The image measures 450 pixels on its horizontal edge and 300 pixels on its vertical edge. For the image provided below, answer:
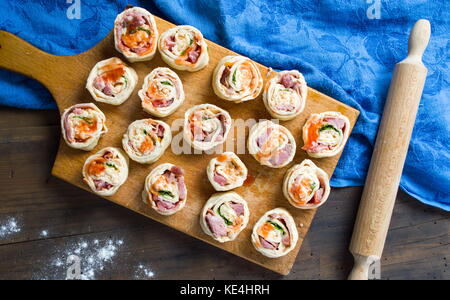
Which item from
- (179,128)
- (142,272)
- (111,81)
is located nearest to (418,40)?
(179,128)

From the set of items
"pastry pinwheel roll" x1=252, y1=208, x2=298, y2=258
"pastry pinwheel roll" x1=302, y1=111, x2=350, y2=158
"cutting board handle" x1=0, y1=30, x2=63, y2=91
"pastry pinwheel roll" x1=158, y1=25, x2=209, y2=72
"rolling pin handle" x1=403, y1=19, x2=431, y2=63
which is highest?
"rolling pin handle" x1=403, y1=19, x2=431, y2=63

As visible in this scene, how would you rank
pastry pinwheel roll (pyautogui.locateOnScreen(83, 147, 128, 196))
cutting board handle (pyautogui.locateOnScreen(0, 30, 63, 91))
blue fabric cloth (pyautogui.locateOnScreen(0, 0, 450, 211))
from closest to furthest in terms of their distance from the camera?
pastry pinwheel roll (pyautogui.locateOnScreen(83, 147, 128, 196)), cutting board handle (pyautogui.locateOnScreen(0, 30, 63, 91)), blue fabric cloth (pyautogui.locateOnScreen(0, 0, 450, 211))

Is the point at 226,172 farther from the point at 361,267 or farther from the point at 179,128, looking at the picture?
the point at 361,267

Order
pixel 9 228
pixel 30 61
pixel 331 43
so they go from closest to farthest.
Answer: pixel 30 61
pixel 9 228
pixel 331 43

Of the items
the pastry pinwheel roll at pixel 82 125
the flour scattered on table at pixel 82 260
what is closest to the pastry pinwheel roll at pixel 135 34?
the pastry pinwheel roll at pixel 82 125

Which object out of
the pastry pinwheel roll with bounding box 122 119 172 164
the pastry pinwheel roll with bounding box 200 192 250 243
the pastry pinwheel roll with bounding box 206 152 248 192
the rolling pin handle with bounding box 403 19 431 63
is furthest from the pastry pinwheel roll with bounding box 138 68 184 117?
the rolling pin handle with bounding box 403 19 431 63

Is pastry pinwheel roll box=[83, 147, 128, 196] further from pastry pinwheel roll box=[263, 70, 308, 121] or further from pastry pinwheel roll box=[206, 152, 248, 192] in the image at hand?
pastry pinwheel roll box=[263, 70, 308, 121]

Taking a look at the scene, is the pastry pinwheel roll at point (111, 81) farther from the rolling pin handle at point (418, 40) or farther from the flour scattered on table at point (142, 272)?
the rolling pin handle at point (418, 40)
